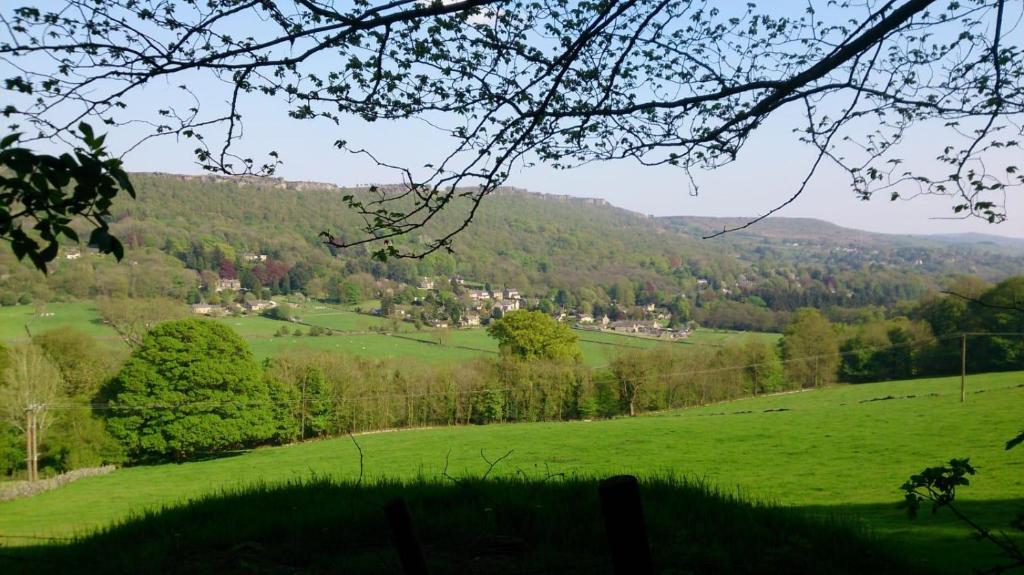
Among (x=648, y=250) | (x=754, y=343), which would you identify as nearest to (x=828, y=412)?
(x=754, y=343)

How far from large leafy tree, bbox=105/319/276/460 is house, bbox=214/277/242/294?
33923mm

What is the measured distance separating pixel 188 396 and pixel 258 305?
112 ft

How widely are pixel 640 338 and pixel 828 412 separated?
34961 millimetres

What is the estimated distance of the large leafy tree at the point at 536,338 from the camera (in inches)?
1929

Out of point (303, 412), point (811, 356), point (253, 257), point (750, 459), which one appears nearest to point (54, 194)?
point (750, 459)

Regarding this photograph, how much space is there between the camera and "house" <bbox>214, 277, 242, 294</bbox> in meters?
68.7

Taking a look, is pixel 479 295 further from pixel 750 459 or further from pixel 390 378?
pixel 750 459

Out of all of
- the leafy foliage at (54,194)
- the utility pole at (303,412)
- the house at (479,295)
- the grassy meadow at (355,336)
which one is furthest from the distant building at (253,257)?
the leafy foliage at (54,194)

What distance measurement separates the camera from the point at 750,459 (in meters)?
21.0

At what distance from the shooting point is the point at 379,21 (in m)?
4.37

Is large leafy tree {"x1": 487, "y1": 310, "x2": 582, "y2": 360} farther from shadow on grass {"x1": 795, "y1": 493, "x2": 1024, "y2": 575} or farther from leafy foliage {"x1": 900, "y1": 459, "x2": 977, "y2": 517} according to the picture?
leafy foliage {"x1": 900, "y1": 459, "x2": 977, "y2": 517}

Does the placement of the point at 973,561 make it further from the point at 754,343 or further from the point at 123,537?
the point at 754,343

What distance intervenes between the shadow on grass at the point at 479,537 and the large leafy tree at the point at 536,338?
139ft

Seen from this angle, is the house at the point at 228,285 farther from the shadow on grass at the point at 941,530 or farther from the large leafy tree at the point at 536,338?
the shadow on grass at the point at 941,530
